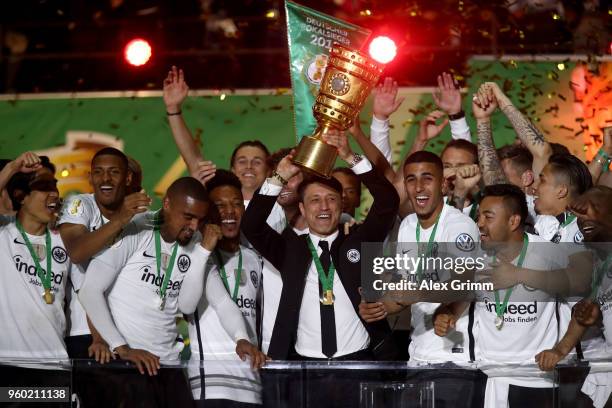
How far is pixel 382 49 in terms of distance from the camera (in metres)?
6.03

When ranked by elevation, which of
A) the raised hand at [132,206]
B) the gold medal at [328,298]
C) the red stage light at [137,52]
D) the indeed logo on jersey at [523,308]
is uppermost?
the red stage light at [137,52]

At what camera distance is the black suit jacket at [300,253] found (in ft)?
19.6

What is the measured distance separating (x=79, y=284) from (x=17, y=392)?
91 cm

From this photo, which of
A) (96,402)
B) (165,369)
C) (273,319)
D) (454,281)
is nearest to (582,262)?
(454,281)

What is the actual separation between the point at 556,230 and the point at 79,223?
264cm

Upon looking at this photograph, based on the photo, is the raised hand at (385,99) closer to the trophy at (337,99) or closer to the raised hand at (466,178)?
the raised hand at (466,178)

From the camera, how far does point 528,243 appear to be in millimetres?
5777

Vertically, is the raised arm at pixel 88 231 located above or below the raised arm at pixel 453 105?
below

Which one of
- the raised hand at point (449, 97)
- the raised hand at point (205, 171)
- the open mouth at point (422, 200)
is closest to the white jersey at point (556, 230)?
the open mouth at point (422, 200)

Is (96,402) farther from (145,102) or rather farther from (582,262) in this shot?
(145,102)

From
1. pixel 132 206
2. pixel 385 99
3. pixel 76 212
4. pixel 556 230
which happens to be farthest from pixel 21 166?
pixel 556 230

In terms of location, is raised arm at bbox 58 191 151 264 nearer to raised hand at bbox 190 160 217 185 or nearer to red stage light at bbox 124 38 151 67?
raised hand at bbox 190 160 217 185

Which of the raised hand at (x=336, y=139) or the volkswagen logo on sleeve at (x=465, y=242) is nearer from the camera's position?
the raised hand at (x=336, y=139)

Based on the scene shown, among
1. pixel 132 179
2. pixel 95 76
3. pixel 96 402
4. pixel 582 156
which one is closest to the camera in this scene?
pixel 96 402
